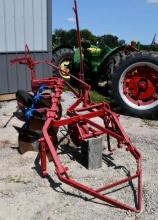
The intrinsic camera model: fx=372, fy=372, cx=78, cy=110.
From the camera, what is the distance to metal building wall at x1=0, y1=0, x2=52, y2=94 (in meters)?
6.99

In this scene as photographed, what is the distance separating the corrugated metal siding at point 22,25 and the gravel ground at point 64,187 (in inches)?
102

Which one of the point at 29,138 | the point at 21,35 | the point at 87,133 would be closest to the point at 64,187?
the point at 87,133

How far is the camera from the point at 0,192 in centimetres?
360

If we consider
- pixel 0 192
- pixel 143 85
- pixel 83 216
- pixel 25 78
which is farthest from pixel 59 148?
pixel 25 78

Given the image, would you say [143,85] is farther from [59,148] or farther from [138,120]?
[59,148]

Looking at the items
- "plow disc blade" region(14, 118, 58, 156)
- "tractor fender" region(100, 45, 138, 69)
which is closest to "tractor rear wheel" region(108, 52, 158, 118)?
"tractor fender" region(100, 45, 138, 69)

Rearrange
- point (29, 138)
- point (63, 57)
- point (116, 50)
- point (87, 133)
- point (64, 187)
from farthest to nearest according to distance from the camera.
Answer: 1. point (63, 57)
2. point (116, 50)
3. point (29, 138)
4. point (87, 133)
5. point (64, 187)

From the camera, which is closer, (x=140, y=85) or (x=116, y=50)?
(x=140, y=85)

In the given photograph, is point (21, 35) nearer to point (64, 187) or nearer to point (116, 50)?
point (116, 50)

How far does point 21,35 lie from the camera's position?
23.7ft

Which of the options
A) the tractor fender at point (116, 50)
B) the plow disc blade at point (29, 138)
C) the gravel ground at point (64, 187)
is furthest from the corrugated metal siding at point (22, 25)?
the plow disc blade at point (29, 138)

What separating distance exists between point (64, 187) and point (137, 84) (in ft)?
9.89

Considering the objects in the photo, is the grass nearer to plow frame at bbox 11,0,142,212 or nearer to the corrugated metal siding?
the corrugated metal siding

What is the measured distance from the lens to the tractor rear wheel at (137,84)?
6172 mm
